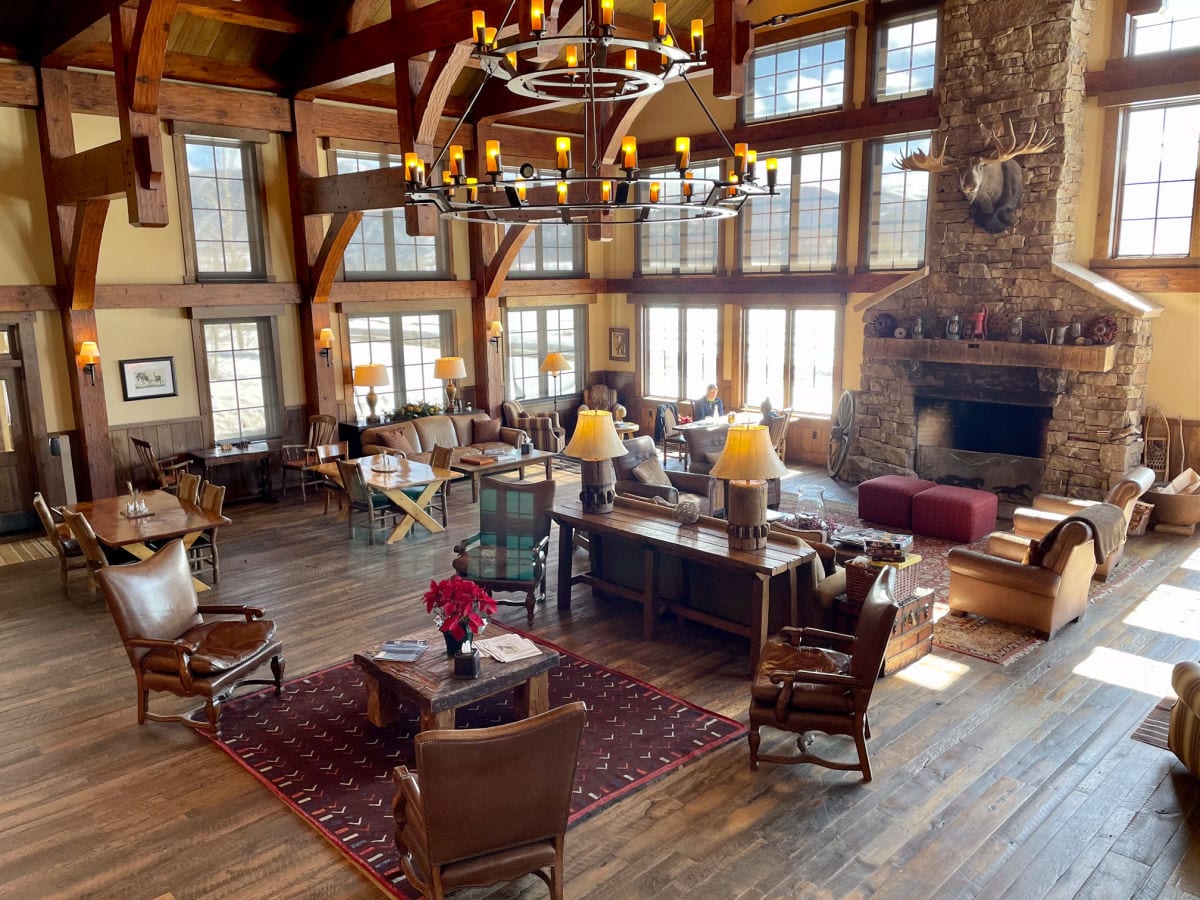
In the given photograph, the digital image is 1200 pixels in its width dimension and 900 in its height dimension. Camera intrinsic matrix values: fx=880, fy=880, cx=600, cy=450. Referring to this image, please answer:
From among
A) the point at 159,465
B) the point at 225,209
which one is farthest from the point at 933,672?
the point at 225,209

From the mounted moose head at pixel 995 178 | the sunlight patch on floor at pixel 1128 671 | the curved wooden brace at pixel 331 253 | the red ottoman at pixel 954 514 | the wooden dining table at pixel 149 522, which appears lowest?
the sunlight patch on floor at pixel 1128 671

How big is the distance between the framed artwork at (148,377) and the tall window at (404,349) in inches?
93.8

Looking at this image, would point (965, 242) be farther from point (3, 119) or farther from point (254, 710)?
point (3, 119)

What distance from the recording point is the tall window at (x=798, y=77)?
11.8 meters

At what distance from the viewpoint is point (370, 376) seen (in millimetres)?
11617

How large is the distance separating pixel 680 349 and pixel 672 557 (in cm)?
820

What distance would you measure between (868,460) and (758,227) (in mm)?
3972

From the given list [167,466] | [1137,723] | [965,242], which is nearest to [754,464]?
[1137,723]

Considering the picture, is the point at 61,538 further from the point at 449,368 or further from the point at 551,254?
the point at 551,254

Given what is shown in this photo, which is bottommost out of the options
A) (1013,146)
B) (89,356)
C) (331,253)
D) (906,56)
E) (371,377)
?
(371,377)

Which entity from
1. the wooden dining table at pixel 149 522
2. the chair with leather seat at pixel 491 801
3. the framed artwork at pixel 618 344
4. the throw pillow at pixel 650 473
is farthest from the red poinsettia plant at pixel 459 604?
the framed artwork at pixel 618 344

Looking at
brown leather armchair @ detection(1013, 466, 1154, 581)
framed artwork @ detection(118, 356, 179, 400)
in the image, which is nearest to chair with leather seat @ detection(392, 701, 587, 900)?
brown leather armchair @ detection(1013, 466, 1154, 581)

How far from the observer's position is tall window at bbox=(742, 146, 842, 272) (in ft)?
39.9

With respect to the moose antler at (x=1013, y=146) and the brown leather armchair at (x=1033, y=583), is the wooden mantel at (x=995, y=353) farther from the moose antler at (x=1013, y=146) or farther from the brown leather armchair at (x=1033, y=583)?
the brown leather armchair at (x=1033, y=583)
